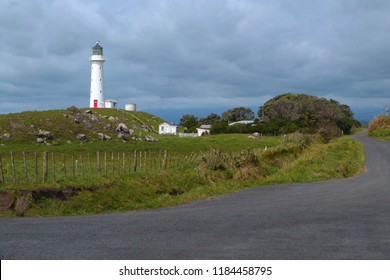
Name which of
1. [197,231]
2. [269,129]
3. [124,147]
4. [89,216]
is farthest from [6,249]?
[269,129]

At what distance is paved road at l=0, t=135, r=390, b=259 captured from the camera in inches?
369

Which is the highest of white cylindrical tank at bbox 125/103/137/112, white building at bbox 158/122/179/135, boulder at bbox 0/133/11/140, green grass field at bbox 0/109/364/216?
white cylindrical tank at bbox 125/103/137/112

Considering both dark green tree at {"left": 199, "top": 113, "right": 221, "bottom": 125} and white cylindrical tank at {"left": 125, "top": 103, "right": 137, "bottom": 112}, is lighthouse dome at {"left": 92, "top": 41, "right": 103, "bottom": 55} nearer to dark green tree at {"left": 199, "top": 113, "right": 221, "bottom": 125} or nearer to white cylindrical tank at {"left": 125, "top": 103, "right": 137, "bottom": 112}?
white cylindrical tank at {"left": 125, "top": 103, "right": 137, "bottom": 112}

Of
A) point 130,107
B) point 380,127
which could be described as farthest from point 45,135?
point 380,127

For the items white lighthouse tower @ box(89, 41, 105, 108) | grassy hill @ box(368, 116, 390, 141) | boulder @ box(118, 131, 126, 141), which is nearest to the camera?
boulder @ box(118, 131, 126, 141)

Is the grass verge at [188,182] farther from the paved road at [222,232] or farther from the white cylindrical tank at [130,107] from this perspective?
the white cylindrical tank at [130,107]

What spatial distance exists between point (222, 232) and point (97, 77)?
256 ft

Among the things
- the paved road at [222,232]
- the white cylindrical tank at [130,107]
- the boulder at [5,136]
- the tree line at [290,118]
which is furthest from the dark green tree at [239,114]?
the paved road at [222,232]

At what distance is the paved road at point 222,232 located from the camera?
938 cm

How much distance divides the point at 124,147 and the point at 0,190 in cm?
2515

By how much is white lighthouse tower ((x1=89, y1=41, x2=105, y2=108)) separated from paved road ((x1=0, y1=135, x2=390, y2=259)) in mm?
71733

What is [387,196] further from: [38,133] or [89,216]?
[38,133]

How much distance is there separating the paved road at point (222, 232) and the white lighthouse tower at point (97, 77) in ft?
235

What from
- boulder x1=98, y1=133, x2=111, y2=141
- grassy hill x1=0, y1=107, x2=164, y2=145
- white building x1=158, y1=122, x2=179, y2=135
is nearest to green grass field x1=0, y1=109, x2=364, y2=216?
grassy hill x1=0, y1=107, x2=164, y2=145
